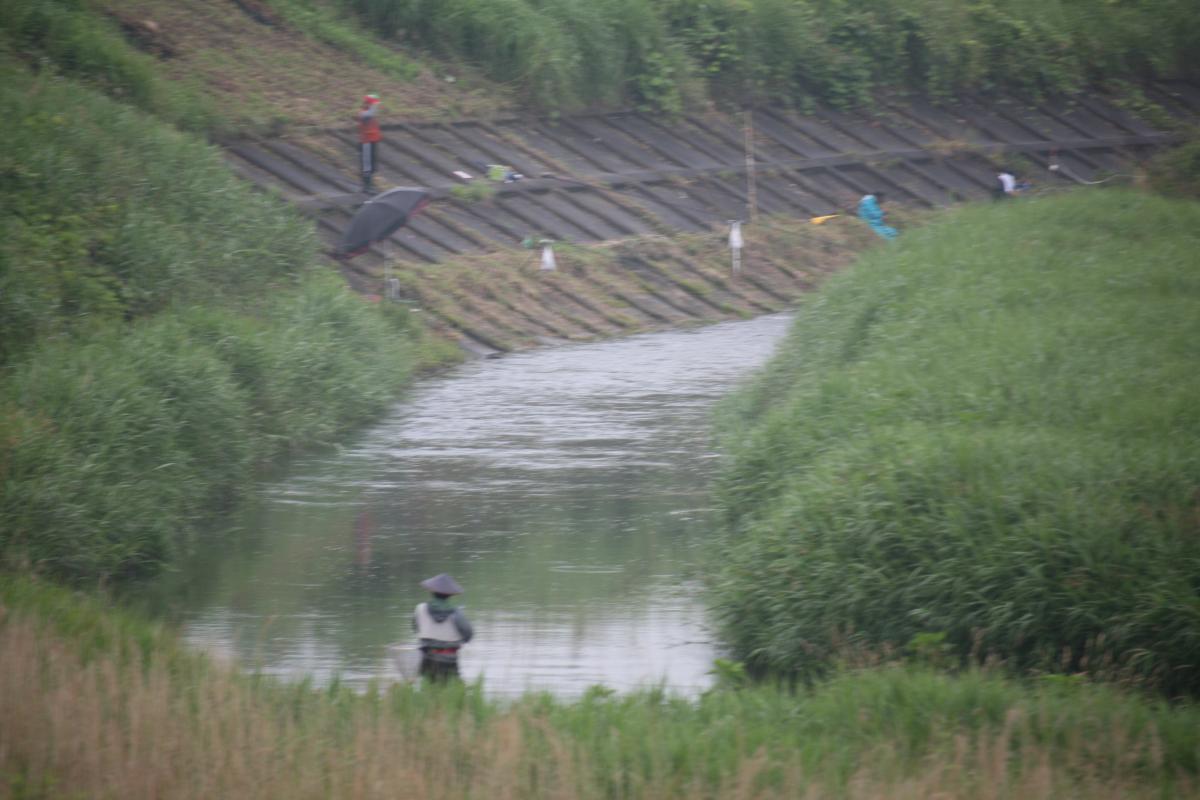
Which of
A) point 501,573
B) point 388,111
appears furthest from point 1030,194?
point 501,573

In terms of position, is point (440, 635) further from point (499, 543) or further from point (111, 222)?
point (111, 222)

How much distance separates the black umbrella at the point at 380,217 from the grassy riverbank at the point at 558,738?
44.5ft

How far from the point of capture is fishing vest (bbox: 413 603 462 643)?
8.37 metres

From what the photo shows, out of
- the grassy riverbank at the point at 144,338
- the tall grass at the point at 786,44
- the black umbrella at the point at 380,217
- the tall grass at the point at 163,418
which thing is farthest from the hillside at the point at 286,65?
the tall grass at the point at 163,418

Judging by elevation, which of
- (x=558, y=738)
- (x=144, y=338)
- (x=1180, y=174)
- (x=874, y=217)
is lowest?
(x=558, y=738)

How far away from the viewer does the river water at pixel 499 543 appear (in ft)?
32.2

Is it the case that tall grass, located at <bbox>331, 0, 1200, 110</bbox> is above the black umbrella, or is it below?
above

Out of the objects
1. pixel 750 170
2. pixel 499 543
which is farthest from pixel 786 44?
pixel 499 543

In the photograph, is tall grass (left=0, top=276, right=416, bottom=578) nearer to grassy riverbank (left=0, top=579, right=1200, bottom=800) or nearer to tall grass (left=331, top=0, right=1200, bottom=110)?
grassy riverbank (left=0, top=579, right=1200, bottom=800)

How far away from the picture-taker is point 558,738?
6.69m

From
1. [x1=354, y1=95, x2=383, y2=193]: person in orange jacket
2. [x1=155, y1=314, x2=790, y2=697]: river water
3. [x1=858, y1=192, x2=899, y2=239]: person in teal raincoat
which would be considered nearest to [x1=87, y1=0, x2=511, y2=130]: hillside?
[x1=354, y1=95, x2=383, y2=193]: person in orange jacket

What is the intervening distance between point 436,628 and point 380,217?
529 inches

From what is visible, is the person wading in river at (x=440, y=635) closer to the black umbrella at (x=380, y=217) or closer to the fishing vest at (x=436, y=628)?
the fishing vest at (x=436, y=628)

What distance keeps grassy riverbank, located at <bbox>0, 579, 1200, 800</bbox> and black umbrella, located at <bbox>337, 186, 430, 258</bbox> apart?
44.5ft
